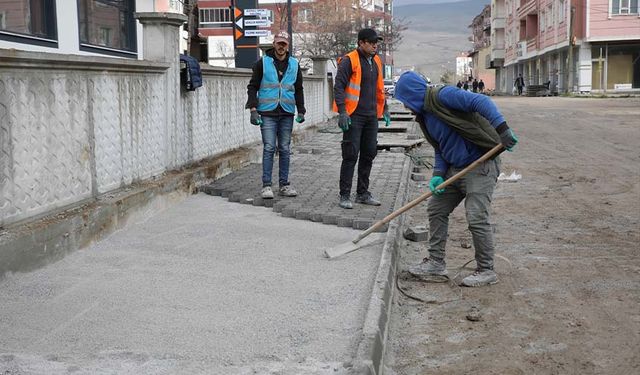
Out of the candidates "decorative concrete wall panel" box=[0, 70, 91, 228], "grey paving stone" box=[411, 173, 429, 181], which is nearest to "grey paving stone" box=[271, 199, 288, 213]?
"decorative concrete wall panel" box=[0, 70, 91, 228]

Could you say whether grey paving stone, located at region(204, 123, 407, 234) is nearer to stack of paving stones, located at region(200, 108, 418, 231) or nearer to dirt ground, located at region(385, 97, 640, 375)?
stack of paving stones, located at region(200, 108, 418, 231)

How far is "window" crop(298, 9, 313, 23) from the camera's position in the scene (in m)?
44.5

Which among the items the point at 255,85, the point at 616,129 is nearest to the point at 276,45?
the point at 255,85

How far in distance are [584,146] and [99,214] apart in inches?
466

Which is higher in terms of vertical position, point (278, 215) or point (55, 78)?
point (55, 78)

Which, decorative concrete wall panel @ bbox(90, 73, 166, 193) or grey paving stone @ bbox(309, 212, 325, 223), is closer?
decorative concrete wall panel @ bbox(90, 73, 166, 193)

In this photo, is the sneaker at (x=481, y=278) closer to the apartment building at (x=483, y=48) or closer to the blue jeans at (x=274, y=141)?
the blue jeans at (x=274, y=141)

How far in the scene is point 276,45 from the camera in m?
8.20

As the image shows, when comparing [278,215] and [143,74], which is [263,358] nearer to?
[278,215]

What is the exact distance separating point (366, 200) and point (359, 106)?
1.02 m

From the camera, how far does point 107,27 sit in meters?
13.7

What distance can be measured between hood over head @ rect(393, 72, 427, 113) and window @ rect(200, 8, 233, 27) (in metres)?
62.3

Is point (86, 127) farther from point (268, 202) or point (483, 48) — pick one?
point (483, 48)

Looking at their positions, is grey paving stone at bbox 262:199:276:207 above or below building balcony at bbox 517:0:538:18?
below
